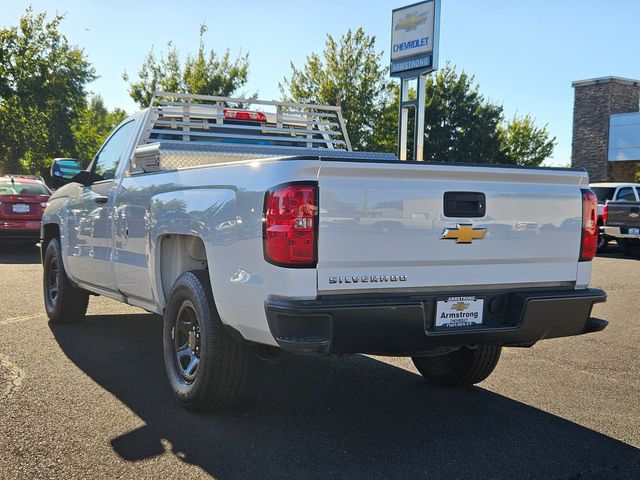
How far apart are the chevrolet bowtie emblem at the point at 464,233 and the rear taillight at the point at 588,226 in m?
0.73

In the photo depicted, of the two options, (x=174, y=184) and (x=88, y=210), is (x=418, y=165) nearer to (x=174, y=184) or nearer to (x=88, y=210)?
(x=174, y=184)

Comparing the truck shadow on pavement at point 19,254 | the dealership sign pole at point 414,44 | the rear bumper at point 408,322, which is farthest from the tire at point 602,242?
the rear bumper at point 408,322

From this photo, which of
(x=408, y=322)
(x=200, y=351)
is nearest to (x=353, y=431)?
(x=408, y=322)

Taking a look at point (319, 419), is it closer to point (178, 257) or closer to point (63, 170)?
point (178, 257)

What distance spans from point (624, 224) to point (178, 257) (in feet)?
48.9

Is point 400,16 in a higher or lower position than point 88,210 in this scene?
higher

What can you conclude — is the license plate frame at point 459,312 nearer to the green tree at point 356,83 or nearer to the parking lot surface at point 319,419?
the parking lot surface at point 319,419

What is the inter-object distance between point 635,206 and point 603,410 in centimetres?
1378

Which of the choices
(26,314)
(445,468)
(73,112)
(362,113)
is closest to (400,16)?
(362,113)

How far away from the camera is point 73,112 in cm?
3894

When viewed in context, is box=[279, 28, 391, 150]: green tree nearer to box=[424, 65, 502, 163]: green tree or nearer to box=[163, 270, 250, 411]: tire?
box=[424, 65, 502, 163]: green tree

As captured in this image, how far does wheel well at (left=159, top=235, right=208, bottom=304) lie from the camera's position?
441 cm

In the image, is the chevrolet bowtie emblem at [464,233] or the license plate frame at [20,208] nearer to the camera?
the chevrolet bowtie emblem at [464,233]

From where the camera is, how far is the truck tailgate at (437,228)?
3.40 m
